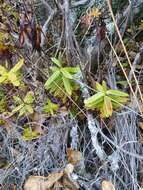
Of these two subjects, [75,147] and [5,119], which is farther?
[5,119]

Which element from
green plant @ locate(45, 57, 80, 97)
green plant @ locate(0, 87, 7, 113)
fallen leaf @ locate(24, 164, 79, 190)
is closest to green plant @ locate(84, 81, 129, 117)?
green plant @ locate(45, 57, 80, 97)

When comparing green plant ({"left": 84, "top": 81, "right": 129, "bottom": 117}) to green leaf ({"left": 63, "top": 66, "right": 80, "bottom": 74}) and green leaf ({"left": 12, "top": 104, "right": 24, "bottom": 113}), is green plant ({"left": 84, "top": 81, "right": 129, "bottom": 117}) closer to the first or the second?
green leaf ({"left": 63, "top": 66, "right": 80, "bottom": 74})

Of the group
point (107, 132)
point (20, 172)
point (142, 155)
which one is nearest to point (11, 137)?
point (20, 172)

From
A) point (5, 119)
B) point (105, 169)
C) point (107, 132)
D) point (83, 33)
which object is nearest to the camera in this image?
point (105, 169)

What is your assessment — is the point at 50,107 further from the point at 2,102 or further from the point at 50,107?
the point at 2,102

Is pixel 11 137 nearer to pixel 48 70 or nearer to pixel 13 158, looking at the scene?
pixel 13 158

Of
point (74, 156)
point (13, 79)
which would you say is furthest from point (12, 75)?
point (74, 156)

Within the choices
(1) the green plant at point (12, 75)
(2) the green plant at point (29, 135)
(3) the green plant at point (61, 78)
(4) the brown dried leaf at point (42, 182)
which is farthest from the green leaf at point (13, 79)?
(4) the brown dried leaf at point (42, 182)
